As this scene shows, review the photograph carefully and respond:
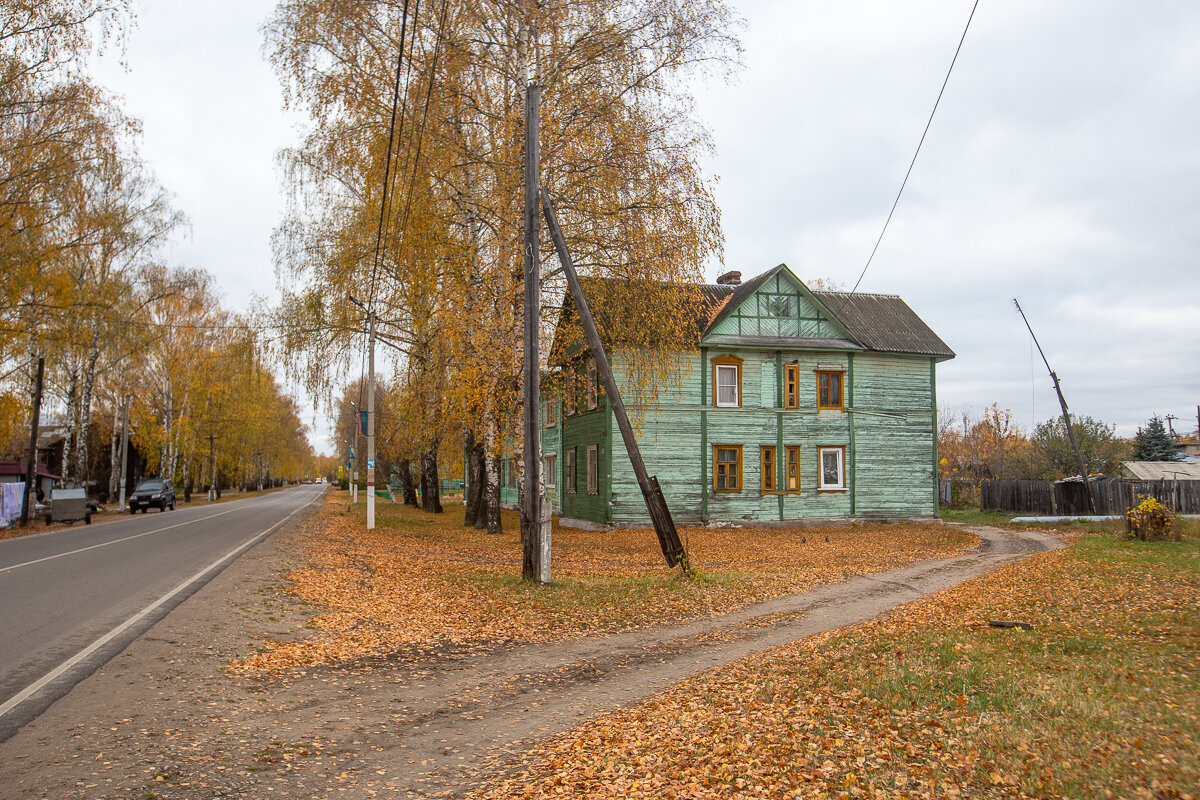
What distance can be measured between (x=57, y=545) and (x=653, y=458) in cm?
1759

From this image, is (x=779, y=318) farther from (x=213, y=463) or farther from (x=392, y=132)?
(x=213, y=463)

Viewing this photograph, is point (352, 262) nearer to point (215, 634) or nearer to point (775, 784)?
point (215, 634)

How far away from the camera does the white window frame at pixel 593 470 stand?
94.8 ft

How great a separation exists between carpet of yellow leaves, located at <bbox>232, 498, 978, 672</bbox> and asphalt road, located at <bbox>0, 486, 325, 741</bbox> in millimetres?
1672

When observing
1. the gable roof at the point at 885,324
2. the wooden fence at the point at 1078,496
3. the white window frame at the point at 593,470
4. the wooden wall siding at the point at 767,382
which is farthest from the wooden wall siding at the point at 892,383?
the white window frame at the point at 593,470

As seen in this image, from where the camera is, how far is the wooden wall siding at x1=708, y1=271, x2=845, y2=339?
28.5 m

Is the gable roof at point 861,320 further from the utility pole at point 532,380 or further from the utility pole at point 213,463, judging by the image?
the utility pole at point 213,463

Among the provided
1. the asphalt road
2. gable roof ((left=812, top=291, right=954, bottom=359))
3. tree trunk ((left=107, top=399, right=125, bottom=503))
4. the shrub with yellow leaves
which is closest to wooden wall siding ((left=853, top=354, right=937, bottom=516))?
gable roof ((left=812, top=291, right=954, bottom=359))

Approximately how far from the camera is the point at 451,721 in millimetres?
6406

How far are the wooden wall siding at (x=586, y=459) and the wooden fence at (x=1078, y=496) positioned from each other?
770 inches

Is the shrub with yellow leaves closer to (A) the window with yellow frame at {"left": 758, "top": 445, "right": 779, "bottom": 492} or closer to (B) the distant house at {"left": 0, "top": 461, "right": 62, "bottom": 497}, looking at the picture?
(A) the window with yellow frame at {"left": 758, "top": 445, "right": 779, "bottom": 492}

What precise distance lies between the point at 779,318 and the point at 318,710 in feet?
81.5

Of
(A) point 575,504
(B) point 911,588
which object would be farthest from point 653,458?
(B) point 911,588

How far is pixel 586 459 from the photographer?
30.1m
